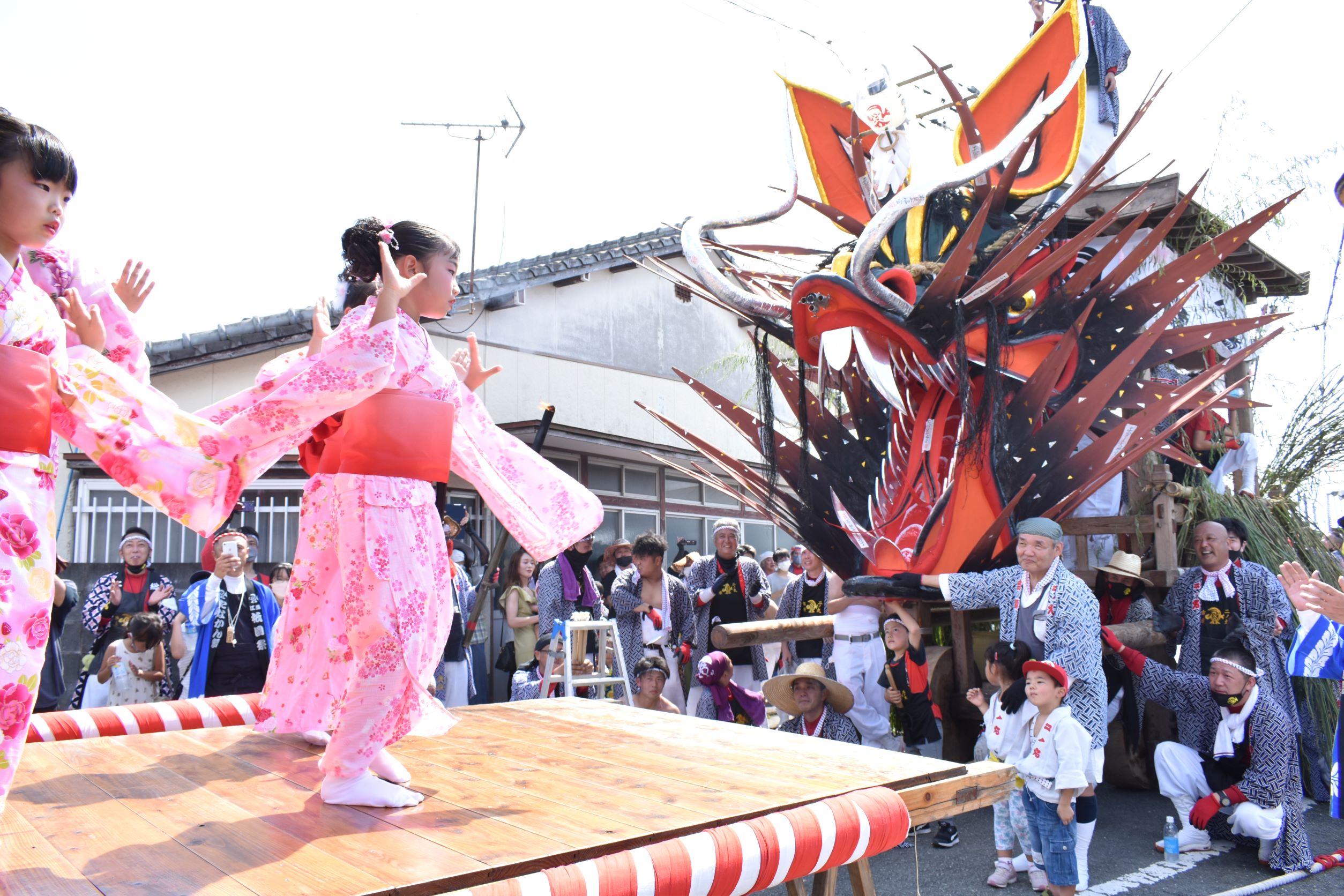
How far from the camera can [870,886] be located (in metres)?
2.78

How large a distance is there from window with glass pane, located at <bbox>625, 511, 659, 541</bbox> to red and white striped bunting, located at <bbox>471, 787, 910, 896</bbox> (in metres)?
8.63

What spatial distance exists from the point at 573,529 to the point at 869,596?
8.19ft

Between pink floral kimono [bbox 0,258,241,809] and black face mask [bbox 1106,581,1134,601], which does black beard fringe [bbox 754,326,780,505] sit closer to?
black face mask [bbox 1106,581,1134,601]

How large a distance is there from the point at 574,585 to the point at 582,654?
1.65 ft

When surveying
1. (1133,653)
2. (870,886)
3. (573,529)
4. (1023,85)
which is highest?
(1023,85)

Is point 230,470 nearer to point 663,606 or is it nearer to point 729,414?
point 729,414

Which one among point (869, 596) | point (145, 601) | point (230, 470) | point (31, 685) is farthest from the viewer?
point (145, 601)

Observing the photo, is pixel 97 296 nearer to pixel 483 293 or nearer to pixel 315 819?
pixel 315 819

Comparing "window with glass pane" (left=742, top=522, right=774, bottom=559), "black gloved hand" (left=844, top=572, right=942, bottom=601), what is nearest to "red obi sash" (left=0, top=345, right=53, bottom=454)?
"black gloved hand" (left=844, top=572, right=942, bottom=601)

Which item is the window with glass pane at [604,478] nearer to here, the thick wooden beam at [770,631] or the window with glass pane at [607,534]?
the window with glass pane at [607,534]

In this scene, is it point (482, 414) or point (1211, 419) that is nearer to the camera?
point (482, 414)

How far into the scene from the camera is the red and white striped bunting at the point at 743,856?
1.77 m

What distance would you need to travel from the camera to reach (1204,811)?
4.41 meters

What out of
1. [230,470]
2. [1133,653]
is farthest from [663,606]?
[230,470]
